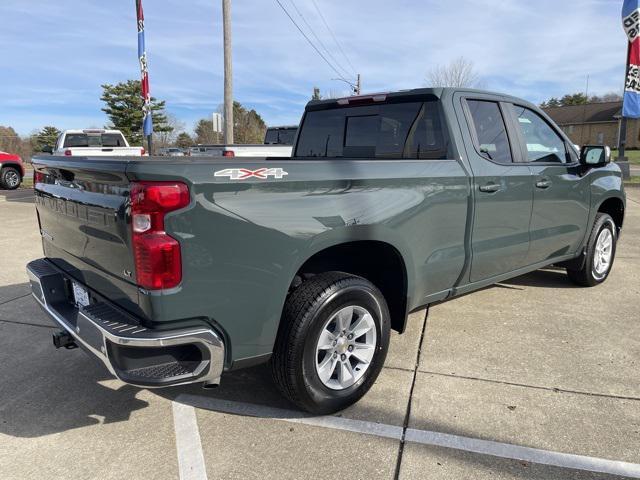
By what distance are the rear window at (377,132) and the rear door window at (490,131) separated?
351 millimetres

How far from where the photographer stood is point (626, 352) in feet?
12.4

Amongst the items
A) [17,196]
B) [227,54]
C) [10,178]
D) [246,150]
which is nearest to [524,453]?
[246,150]

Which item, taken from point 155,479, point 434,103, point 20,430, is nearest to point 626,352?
point 434,103

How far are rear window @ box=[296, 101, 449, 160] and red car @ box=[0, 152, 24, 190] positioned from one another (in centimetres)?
1526

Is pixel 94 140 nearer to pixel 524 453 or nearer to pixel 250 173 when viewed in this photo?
pixel 250 173

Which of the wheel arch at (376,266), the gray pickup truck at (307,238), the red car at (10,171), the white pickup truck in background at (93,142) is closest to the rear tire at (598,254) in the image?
the gray pickup truck at (307,238)

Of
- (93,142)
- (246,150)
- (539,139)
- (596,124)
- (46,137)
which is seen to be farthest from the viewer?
(596,124)

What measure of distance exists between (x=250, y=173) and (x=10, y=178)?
17.3 m

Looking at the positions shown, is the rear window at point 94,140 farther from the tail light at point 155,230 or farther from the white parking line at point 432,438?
the tail light at point 155,230

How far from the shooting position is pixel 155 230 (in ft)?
7.25

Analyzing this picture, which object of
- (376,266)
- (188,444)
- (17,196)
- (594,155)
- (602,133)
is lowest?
(188,444)

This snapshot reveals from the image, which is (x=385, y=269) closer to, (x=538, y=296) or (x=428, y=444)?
(x=428, y=444)

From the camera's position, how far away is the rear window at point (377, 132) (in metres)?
3.64

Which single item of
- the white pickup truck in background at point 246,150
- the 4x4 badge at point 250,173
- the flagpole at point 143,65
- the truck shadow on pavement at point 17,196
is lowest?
the truck shadow on pavement at point 17,196
